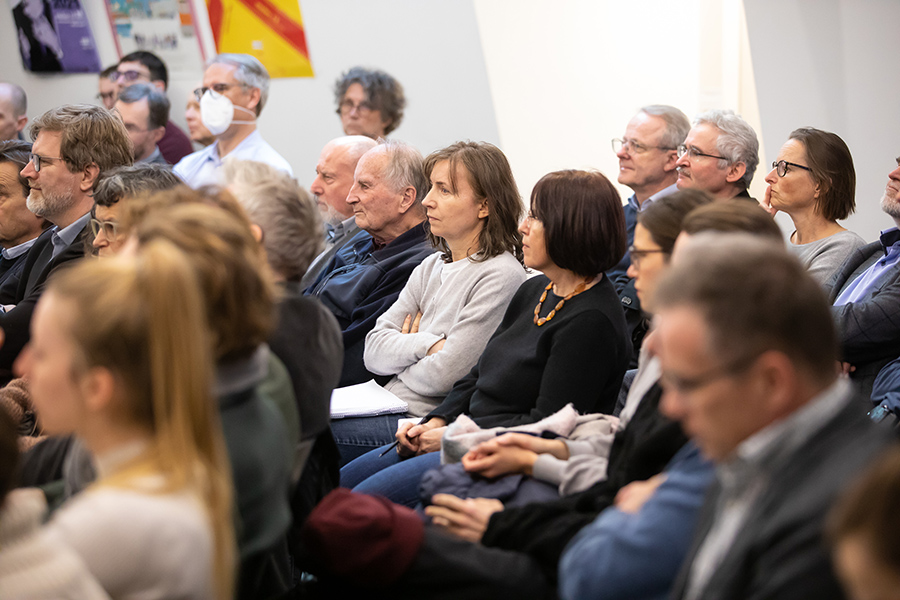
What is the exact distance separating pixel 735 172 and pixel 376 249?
1.62m

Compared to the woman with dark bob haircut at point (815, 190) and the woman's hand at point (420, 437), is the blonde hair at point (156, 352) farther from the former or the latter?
the woman with dark bob haircut at point (815, 190)

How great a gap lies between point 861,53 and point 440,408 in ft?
10.6

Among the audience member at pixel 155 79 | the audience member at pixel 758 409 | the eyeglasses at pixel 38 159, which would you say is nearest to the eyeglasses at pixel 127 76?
the audience member at pixel 155 79

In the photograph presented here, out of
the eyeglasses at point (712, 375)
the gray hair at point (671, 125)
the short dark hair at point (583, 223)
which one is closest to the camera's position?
the eyeglasses at point (712, 375)

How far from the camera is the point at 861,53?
14.2ft

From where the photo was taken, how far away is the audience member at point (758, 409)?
3.34 feet

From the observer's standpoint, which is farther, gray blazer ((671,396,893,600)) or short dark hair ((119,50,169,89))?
short dark hair ((119,50,169,89))

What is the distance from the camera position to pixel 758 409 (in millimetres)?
1091

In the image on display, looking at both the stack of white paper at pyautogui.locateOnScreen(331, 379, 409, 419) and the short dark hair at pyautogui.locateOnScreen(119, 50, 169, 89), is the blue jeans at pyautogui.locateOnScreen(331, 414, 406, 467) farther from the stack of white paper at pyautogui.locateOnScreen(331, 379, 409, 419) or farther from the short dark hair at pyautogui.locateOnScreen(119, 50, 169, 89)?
the short dark hair at pyautogui.locateOnScreen(119, 50, 169, 89)

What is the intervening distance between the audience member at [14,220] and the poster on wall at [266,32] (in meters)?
2.11

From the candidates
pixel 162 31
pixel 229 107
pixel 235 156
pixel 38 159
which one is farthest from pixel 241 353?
pixel 162 31

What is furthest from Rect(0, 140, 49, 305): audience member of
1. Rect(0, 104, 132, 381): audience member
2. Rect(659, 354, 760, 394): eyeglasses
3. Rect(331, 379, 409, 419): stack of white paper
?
Rect(659, 354, 760, 394): eyeglasses

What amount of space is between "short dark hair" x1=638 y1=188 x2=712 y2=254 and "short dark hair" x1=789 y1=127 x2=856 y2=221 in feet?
4.99

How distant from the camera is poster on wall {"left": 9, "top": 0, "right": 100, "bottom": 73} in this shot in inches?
215
